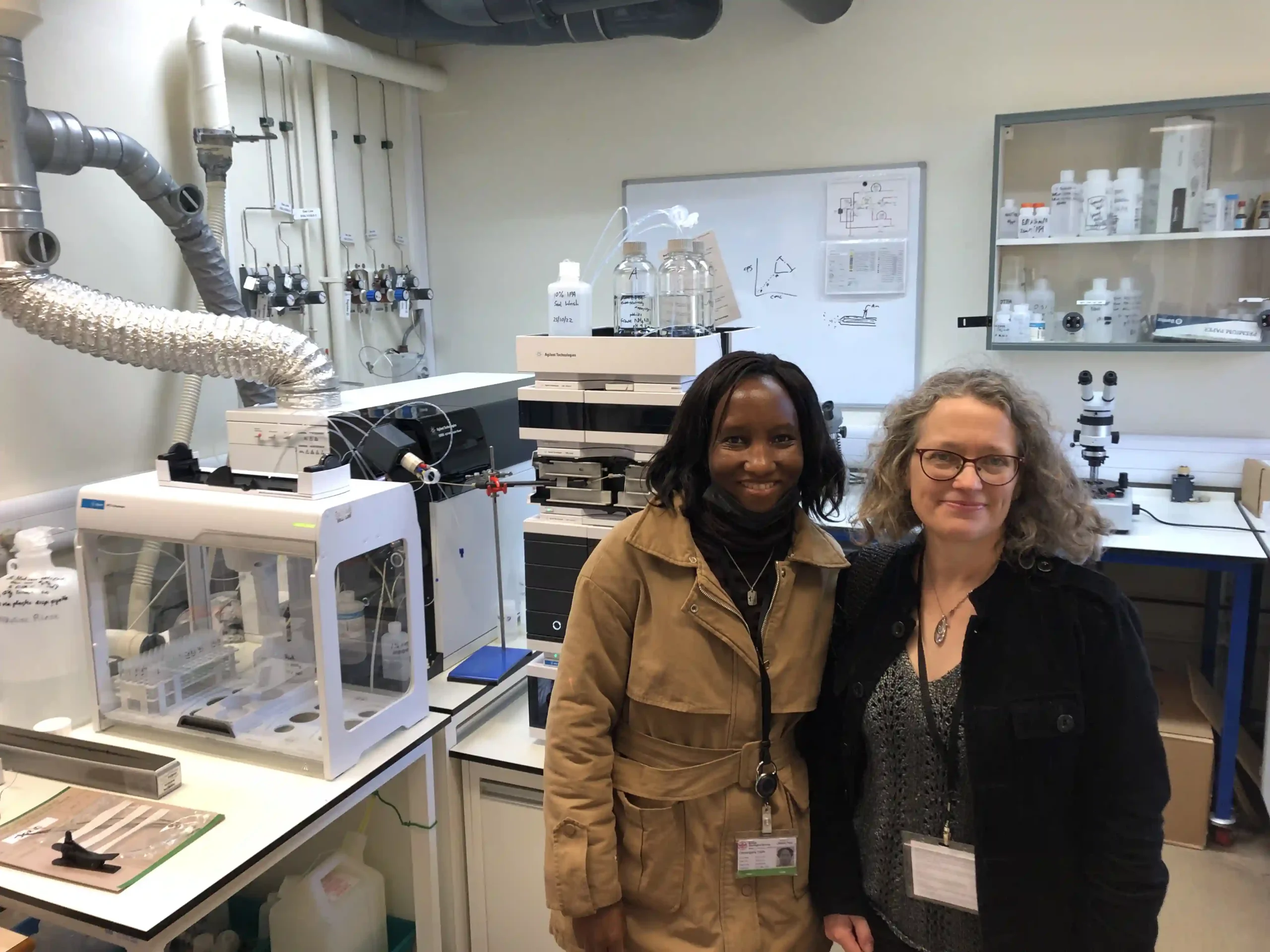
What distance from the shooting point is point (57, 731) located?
1.82 metres

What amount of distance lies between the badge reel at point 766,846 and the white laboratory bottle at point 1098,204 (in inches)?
97.8

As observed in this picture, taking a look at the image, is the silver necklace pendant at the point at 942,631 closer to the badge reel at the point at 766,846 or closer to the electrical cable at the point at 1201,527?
the badge reel at the point at 766,846

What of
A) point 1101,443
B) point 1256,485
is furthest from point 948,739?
point 1256,485

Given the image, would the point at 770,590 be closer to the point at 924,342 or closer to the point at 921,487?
the point at 921,487

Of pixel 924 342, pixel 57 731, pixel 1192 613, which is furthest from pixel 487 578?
pixel 1192 613

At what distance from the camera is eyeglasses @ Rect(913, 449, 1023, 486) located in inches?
44.8

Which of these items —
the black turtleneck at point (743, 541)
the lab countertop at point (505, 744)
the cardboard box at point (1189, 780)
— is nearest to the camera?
the black turtleneck at point (743, 541)

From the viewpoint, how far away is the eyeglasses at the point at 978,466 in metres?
1.14

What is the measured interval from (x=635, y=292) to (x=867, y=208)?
1.66m

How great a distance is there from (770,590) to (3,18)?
1.94 meters

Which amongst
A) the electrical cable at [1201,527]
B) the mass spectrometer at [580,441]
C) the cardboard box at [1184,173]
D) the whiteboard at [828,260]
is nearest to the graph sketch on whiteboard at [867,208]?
the whiteboard at [828,260]

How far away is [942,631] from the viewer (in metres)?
1.20

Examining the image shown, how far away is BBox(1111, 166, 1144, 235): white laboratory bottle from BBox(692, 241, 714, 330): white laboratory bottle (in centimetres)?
174

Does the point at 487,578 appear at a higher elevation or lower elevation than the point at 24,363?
lower
